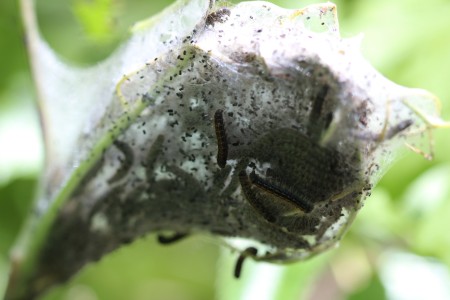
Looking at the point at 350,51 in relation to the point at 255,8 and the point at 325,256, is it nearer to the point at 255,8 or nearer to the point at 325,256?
the point at 255,8

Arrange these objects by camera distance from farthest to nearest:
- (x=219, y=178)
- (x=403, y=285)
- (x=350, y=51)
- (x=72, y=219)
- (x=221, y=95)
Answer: (x=403, y=285) < (x=72, y=219) < (x=219, y=178) < (x=221, y=95) < (x=350, y=51)

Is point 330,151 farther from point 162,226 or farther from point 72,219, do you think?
point 72,219

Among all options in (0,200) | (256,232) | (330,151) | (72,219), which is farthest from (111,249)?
(0,200)

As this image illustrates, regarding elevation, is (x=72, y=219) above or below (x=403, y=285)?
above

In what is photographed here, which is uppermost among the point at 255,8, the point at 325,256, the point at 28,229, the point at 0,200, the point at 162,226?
the point at 255,8

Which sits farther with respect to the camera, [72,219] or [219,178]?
[72,219]

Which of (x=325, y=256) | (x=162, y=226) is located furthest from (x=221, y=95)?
(x=325, y=256)

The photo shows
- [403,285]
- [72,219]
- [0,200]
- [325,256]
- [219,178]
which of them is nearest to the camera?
[219,178]
